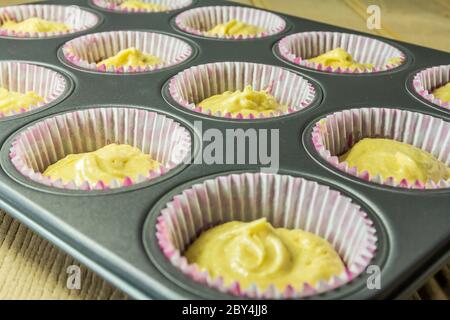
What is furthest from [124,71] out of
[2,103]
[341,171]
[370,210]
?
[370,210]

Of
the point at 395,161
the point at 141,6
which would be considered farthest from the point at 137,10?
the point at 395,161

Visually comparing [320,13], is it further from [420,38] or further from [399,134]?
[399,134]

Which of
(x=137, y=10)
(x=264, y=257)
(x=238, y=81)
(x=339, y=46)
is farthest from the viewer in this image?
(x=137, y=10)

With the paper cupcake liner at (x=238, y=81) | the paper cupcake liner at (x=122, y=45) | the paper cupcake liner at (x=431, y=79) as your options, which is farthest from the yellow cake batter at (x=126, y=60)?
the paper cupcake liner at (x=431, y=79)

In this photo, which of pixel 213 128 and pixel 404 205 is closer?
pixel 404 205

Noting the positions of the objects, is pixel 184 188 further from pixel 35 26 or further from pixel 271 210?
pixel 35 26
